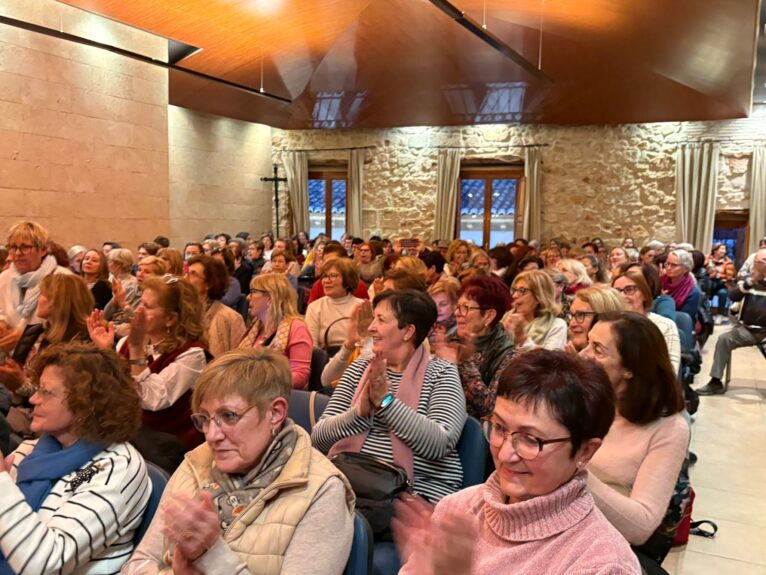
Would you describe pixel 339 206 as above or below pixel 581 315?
above

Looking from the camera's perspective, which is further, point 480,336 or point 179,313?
point 480,336

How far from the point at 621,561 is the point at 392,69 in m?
9.45

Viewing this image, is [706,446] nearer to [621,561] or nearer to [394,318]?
[394,318]

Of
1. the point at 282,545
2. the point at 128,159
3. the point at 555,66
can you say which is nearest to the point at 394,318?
the point at 282,545

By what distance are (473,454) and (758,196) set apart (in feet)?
42.3

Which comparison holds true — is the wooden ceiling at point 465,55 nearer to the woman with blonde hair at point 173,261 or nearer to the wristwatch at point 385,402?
the woman with blonde hair at point 173,261

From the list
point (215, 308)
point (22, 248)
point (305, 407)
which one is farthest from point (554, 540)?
point (22, 248)

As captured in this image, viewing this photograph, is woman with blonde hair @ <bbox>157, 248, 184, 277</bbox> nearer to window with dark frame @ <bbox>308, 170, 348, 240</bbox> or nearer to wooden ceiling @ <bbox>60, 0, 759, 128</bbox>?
wooden ceiling @ <bbox>60, 0, 759, 128</bbox>

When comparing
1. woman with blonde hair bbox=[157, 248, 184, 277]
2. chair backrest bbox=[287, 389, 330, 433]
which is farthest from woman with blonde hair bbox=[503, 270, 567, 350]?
woman with blonde hair bbox=[157, 248, 184, 277]

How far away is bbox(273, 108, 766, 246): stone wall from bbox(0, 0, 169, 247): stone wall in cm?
632

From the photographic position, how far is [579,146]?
14.1 meters

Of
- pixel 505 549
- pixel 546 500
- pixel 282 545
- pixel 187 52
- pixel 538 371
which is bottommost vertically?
pixel 282 545

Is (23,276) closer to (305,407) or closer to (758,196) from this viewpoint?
(305,407)

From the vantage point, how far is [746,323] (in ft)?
20.3
